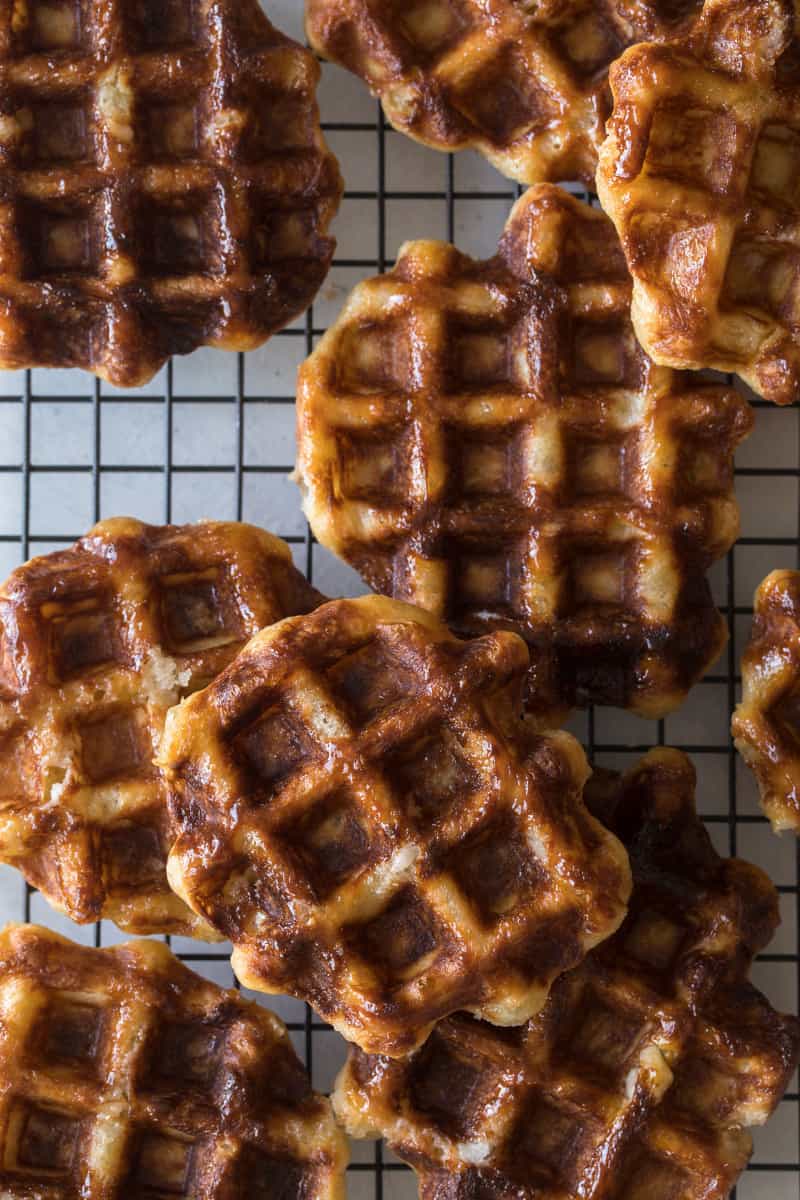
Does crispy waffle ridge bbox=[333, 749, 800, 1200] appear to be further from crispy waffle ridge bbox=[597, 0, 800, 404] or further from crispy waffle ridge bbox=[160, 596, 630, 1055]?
crispy waffle ridge bbox=[597, 0, 800, 404]

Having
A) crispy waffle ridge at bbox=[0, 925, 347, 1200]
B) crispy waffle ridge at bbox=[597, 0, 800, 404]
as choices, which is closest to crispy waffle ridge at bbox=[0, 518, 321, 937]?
crispy waffle ridge at bbox=[0, 925, 347, 1200]

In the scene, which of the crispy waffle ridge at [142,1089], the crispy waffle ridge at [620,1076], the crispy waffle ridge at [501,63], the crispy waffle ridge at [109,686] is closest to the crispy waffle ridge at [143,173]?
the crispy waffle ridge at [501,63]

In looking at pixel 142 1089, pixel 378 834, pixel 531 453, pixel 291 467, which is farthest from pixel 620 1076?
pixel 291 467

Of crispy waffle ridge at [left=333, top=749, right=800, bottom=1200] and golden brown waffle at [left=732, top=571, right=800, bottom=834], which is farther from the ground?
golden brown waffle at [left=732, top=571, right=800, bottom=834]

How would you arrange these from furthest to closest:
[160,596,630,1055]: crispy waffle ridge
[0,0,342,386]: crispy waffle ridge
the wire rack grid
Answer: the wire rack grid, [0,0,342,386]: crispy waffle ridge, [160,596,630,1055]: crispy waffle ridge

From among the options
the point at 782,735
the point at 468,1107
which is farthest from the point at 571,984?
the point at 782,735

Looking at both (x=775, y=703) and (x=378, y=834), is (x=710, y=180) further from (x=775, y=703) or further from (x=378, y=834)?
(x=378, y=834)

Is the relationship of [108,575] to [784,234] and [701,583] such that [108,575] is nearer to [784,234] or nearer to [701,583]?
[701,583]

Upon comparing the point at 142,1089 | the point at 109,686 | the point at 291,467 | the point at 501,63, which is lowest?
the point at 142,1089
